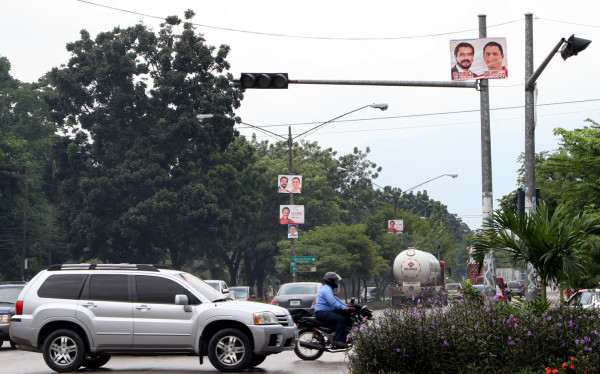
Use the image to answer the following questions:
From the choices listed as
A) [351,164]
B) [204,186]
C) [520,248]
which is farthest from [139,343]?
[351,164]

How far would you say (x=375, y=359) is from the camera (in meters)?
10.9

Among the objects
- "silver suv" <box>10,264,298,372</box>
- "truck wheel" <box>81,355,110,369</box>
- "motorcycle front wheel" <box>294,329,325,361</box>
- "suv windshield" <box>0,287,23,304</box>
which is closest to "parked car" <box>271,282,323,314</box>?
"suv windshield" <box>0,287,23,304</box>

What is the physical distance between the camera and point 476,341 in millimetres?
10531

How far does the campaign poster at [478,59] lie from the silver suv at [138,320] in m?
7.29

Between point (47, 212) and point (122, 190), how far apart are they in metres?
19.3

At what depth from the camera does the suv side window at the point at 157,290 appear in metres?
14.6

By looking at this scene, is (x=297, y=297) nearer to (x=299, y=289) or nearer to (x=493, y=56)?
(x=299, y=289)

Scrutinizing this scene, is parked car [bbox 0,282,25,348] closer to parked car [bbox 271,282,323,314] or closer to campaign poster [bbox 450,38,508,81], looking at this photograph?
parked car [bbox 271,282,323,314]

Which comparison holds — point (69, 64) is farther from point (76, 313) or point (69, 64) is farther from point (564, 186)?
point (76, 313)

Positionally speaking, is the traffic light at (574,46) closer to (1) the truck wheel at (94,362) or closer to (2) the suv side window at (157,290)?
(2) the suv side window at (157,290)

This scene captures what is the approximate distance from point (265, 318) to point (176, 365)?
2.57m

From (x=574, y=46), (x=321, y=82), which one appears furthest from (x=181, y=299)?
(x=574, y=46)

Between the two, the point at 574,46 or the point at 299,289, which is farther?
the point at 299,289

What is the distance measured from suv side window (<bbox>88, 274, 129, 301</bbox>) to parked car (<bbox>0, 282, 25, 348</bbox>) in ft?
20.2
